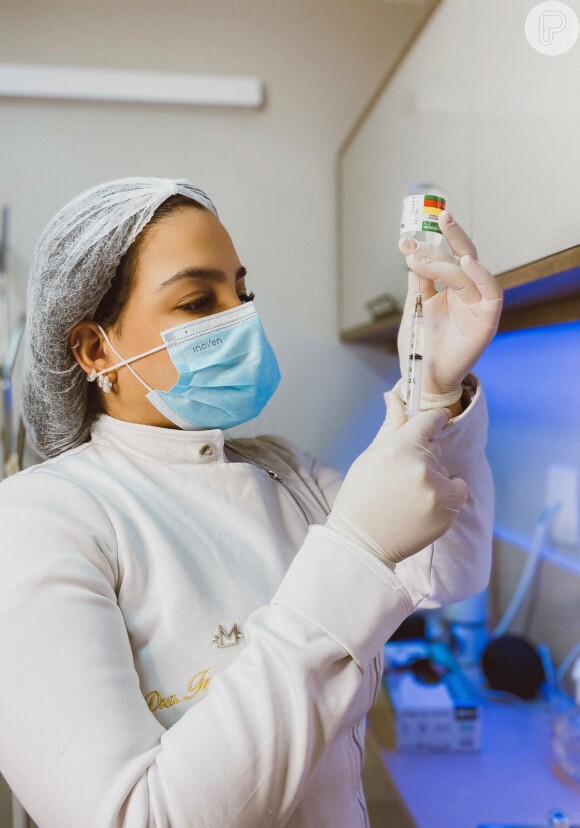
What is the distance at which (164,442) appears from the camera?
2.38 ft

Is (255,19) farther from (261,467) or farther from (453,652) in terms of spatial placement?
(453,652)

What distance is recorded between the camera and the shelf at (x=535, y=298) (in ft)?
2.45

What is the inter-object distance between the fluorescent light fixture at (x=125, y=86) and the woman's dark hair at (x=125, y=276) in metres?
0.36

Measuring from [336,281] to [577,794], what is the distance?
0.92 meters

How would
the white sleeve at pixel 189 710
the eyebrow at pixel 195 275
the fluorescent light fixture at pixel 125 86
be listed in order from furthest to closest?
the fluorescent light fixture at pixel 125 86, the eyebrow at pixel 195 275, the white sleeve at pixel 189 710

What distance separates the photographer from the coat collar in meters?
0.72

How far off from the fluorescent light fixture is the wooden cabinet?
0.73ft

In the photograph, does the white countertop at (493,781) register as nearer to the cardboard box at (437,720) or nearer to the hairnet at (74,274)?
the cardboard box at (437,720)

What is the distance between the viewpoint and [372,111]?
1.19 m

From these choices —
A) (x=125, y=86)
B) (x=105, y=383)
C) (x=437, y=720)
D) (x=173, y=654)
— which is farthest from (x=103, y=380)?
(x=437, y=720)

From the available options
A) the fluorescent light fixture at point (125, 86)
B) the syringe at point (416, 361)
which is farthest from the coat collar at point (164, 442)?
the fluorescent light fixture at point (125, 86)

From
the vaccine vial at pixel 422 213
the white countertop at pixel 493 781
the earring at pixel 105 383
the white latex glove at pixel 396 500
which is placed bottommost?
the white countertop at pixel 493 781

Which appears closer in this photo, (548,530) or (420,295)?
(420,295)

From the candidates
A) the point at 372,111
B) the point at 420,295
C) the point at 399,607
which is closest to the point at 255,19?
the point at 372,111
